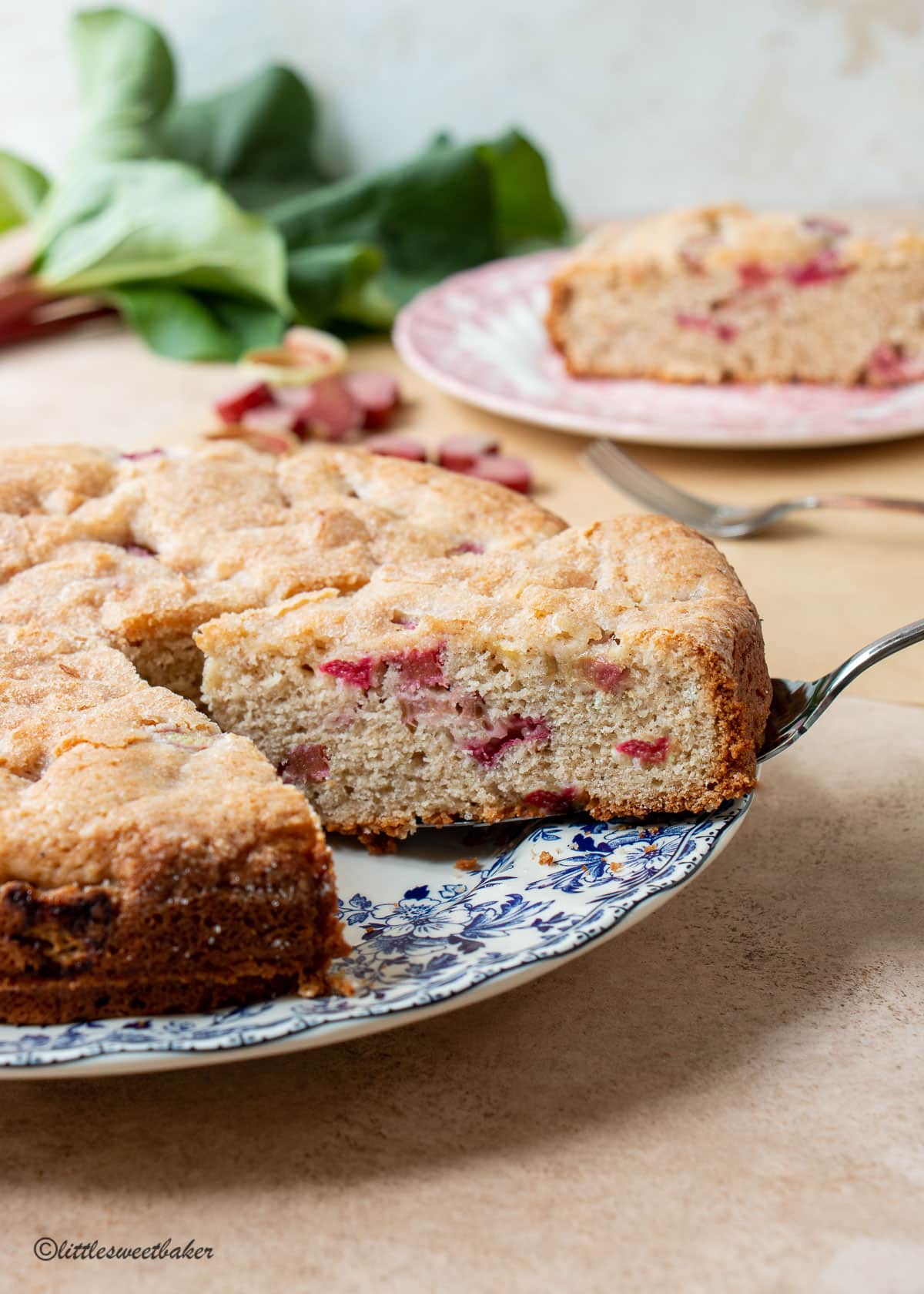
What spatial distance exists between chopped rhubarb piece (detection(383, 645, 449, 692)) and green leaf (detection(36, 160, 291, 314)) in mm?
2995

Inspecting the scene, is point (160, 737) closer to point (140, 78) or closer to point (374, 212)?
point (374, 212)

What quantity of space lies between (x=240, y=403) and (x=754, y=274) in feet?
5.97

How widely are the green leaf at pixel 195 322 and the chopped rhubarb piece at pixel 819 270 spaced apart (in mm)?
1908

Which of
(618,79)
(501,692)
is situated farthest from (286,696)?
(618,79)

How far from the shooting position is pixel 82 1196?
1853 mm

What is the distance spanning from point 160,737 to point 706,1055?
3.25 ft

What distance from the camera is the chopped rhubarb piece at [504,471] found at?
400cm

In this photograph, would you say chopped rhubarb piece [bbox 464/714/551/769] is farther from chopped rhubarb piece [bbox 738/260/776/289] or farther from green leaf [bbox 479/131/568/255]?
green leaf [bbox 479/131/568/255]

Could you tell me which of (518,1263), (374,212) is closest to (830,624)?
(518,1263)

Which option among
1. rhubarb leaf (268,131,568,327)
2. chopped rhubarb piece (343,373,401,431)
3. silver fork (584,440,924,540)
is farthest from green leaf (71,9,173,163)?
silver fork (584,440,924,540)

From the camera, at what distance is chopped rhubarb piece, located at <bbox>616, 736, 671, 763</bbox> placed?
94.4 inches

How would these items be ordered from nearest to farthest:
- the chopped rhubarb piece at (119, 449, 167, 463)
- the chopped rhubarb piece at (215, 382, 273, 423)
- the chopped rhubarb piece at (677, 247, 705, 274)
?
the chopped rhubarb piece at (119, 449, 167, 463), the chopped rhubarb piece at (215, 382, 273, 423), the chopped rhubarb piece at (677, 247, 705, 274)

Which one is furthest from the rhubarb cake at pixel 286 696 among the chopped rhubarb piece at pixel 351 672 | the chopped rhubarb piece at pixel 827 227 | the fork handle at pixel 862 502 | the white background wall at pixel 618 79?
the white background wall at pixel 618 79

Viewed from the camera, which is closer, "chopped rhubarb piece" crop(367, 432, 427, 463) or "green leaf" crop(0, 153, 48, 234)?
"chopped rhubarb piece" crop(367, 432, 427, 463)
